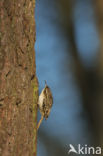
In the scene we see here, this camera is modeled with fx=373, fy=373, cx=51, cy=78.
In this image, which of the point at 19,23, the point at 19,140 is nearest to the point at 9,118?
the point at 19,140

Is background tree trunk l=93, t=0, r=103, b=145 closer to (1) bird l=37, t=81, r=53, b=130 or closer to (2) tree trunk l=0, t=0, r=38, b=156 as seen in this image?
(1) bird l=37, t=81, r=53, b=130

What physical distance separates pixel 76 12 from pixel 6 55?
2893mm

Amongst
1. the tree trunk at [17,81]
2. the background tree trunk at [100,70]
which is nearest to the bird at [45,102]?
the tree trunk at [17,81]

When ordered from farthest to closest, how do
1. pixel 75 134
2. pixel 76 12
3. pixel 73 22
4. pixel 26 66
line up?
pixel 75 134, pixel 76 12, pixel 73 22, pixel 26 66

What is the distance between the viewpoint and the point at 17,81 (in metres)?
2.06

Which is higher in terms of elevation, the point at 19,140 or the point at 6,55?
the point at 6,55

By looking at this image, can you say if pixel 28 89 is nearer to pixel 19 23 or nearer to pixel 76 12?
pixel 19 23

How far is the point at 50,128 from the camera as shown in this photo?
617 cm

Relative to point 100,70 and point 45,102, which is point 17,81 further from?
point 100,70

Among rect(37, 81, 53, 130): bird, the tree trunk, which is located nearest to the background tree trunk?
rect(37, 81, 53, 130): bird

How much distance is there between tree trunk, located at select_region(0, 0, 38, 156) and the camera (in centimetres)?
200

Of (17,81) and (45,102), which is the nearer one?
(17,81)

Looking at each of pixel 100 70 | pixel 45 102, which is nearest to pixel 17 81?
pixel 45 102

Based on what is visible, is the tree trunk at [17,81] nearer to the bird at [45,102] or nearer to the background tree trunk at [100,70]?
the bird at [45,102]
